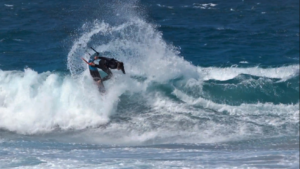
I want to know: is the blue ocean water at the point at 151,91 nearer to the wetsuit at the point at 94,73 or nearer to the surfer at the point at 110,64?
the wetsuit at the point at 94,73

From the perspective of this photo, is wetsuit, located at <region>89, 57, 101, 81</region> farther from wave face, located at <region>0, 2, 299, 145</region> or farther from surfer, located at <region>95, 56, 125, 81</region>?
wave face, located at <region>0, 2, 299, 145</region>

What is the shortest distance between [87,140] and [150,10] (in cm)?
1576

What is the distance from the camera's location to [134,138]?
14.1m

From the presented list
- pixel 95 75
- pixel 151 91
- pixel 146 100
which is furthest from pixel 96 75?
pixel 151 91

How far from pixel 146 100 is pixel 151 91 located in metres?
0.57

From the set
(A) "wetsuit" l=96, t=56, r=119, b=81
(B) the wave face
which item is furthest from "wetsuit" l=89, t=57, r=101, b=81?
(B) the wave face

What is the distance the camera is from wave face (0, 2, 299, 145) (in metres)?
13.7

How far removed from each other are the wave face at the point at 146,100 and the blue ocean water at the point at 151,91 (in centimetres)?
4

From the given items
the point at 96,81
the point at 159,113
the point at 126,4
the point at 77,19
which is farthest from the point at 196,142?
the point at 77,19

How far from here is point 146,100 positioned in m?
17.1

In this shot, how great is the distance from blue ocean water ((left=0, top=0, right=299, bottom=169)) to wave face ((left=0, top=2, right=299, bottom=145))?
4cm

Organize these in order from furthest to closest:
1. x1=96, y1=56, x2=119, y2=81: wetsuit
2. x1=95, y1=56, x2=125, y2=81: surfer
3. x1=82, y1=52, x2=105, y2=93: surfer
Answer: x1=82, y1=52, x2=105, y2=93: surfer
x1=96, y1=56, x2=119, y2=81: wetsuit
x1=95, y1=56, x2=125, y2=81: surfer

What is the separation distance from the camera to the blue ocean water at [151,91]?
11.9m

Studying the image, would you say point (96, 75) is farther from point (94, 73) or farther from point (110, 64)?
point (110, 64)
